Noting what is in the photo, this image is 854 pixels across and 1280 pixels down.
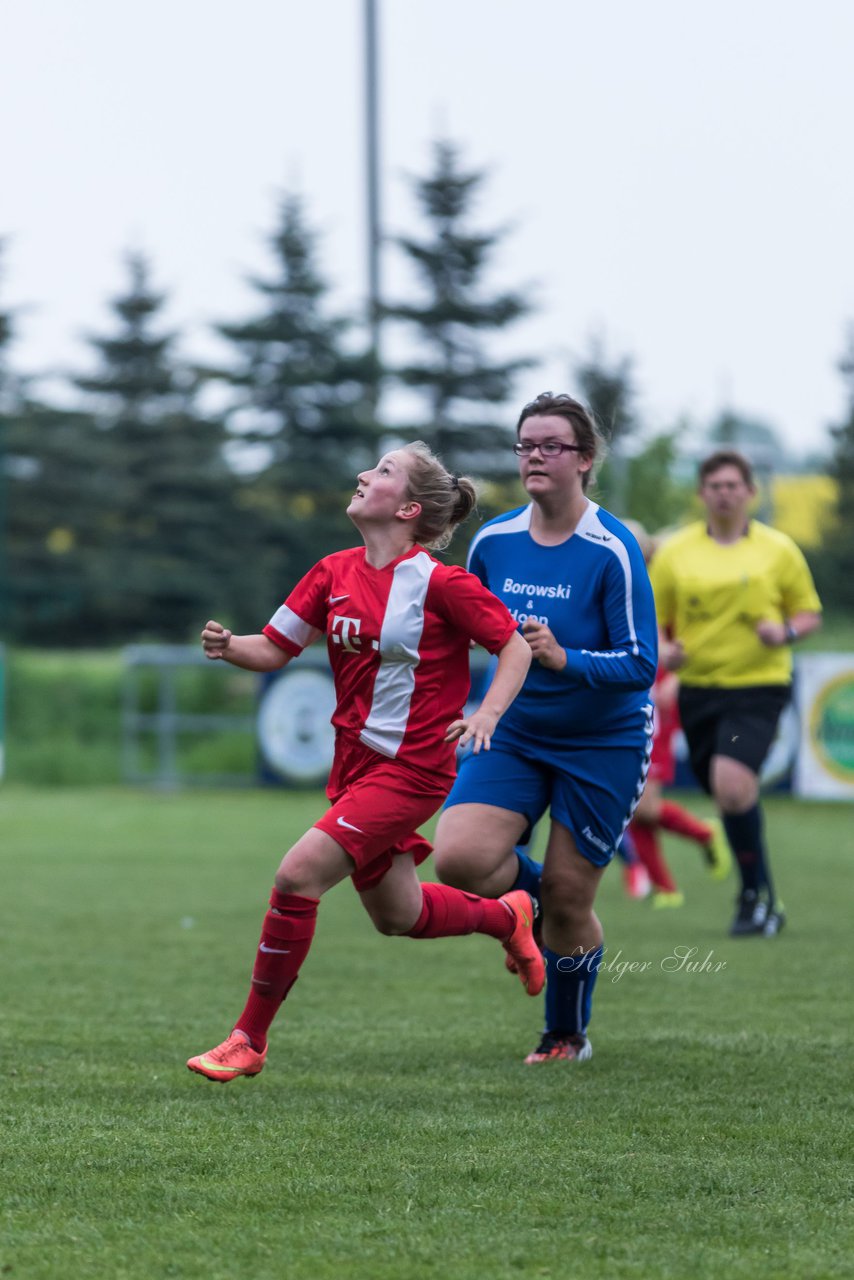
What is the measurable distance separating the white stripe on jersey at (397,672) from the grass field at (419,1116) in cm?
95

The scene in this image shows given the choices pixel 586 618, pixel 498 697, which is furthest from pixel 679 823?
pixel 498 697

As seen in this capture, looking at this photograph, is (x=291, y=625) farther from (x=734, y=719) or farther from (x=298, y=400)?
(x=298, y=400)

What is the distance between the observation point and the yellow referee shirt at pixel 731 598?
8.28 meters

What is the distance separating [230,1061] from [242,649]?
108 cm

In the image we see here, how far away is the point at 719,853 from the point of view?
416 inches

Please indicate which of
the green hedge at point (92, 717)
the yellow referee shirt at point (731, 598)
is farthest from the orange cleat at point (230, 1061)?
the green hedge at point (92, 717)

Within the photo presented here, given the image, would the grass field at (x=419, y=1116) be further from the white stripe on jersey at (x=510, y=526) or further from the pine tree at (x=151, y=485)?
the pine tree at (x=151, y=485)

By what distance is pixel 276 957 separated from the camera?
15.7ft

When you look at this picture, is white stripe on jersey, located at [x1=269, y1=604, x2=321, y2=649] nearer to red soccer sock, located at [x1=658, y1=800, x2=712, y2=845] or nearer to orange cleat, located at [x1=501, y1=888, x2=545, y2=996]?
orange cleat, located at [x1=501, y1=888, x2=545, y2=996]

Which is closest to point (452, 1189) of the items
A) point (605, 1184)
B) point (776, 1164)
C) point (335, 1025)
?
point (605, 1184)

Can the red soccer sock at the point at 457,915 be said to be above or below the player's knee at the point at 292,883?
below

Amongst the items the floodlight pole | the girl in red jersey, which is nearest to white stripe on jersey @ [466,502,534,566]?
the girl in red jersey

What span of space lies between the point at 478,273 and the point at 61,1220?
123 feet

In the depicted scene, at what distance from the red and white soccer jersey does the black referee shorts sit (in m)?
3.58
